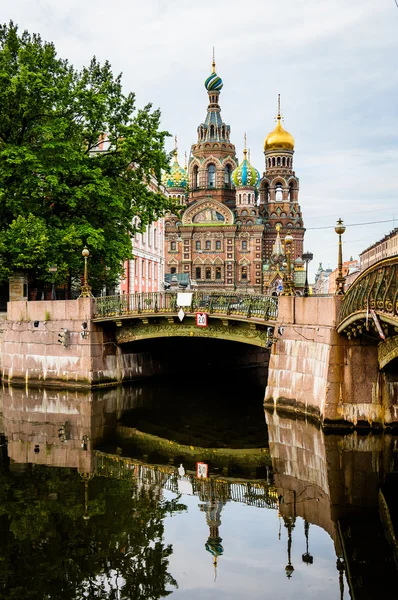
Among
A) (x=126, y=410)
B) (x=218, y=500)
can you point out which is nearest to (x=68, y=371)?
(x=126, y=410)

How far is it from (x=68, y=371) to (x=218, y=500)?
16755 mm

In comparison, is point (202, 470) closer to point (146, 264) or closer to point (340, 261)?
point (340, 261)

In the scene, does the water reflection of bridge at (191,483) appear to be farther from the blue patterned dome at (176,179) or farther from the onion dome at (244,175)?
the blue patterned dome at (176,179)

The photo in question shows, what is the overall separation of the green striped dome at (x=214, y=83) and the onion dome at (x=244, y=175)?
16.6 meters

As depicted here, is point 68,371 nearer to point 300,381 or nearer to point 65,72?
point 300,381

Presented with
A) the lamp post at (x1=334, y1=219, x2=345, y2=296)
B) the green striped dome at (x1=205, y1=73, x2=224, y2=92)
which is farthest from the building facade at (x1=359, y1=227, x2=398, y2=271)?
the green striped dome at (x1=205, y1=73, x2=224, y2=92)

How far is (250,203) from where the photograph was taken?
390 ft

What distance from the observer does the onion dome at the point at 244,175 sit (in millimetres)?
119188

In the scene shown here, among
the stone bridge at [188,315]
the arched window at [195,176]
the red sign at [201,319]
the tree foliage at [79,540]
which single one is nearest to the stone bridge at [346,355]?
the stone bridge at [188,315]

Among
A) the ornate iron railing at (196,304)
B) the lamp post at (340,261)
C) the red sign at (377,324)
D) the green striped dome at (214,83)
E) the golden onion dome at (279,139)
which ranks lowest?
the red sign at (377,324)

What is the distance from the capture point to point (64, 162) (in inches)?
1342

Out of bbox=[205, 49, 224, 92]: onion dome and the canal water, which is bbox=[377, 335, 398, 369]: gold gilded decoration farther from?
bbox=[205, 49, 224, 92]: onion dome

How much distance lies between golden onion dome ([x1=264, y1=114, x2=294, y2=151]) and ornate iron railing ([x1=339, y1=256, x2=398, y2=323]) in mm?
106757

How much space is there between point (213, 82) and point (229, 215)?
2663 cm
